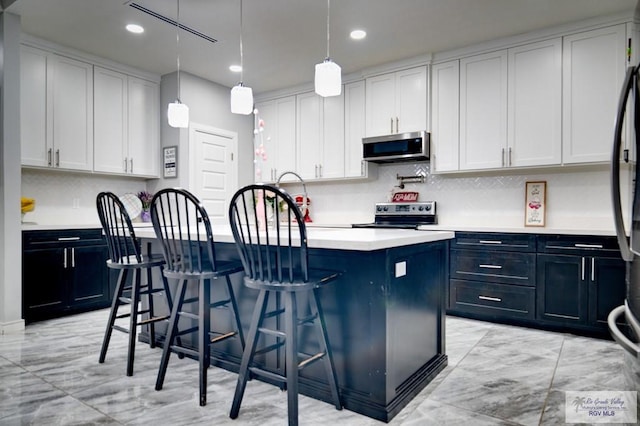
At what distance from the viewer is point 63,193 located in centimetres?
447

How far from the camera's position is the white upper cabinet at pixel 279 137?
17.9 ft

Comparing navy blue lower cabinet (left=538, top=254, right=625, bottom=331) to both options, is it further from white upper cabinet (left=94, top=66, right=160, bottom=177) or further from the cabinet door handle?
A: white upper cabinet (left=94, top=66, right=160, bottom=177)

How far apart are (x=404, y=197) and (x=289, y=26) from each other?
7.24 ft

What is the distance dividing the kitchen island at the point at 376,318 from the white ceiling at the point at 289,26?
211 cm

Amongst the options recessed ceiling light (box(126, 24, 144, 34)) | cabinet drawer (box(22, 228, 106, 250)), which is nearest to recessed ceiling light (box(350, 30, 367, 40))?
recessed ceiling light (box(126, 24, 144, 34))

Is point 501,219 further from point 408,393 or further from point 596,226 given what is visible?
point 408,393

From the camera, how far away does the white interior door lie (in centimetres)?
505

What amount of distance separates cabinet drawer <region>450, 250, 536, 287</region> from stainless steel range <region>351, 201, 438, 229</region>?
2.16ft

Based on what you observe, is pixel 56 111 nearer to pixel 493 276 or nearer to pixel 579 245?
pixel 493 276

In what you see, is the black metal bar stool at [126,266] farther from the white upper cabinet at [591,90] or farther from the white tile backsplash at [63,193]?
the white upper cabinet at [591,90]

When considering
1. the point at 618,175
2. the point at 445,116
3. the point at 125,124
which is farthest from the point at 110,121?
the point at 618,175

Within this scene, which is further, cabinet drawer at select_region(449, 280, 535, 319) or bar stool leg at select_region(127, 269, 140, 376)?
cabinet drawer at select_region(449, 280, 535, 319)

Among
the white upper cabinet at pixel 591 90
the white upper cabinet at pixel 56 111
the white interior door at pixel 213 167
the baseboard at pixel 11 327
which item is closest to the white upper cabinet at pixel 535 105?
the white upper cabinet at pixel 591 90

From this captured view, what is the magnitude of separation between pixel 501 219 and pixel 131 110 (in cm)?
429
